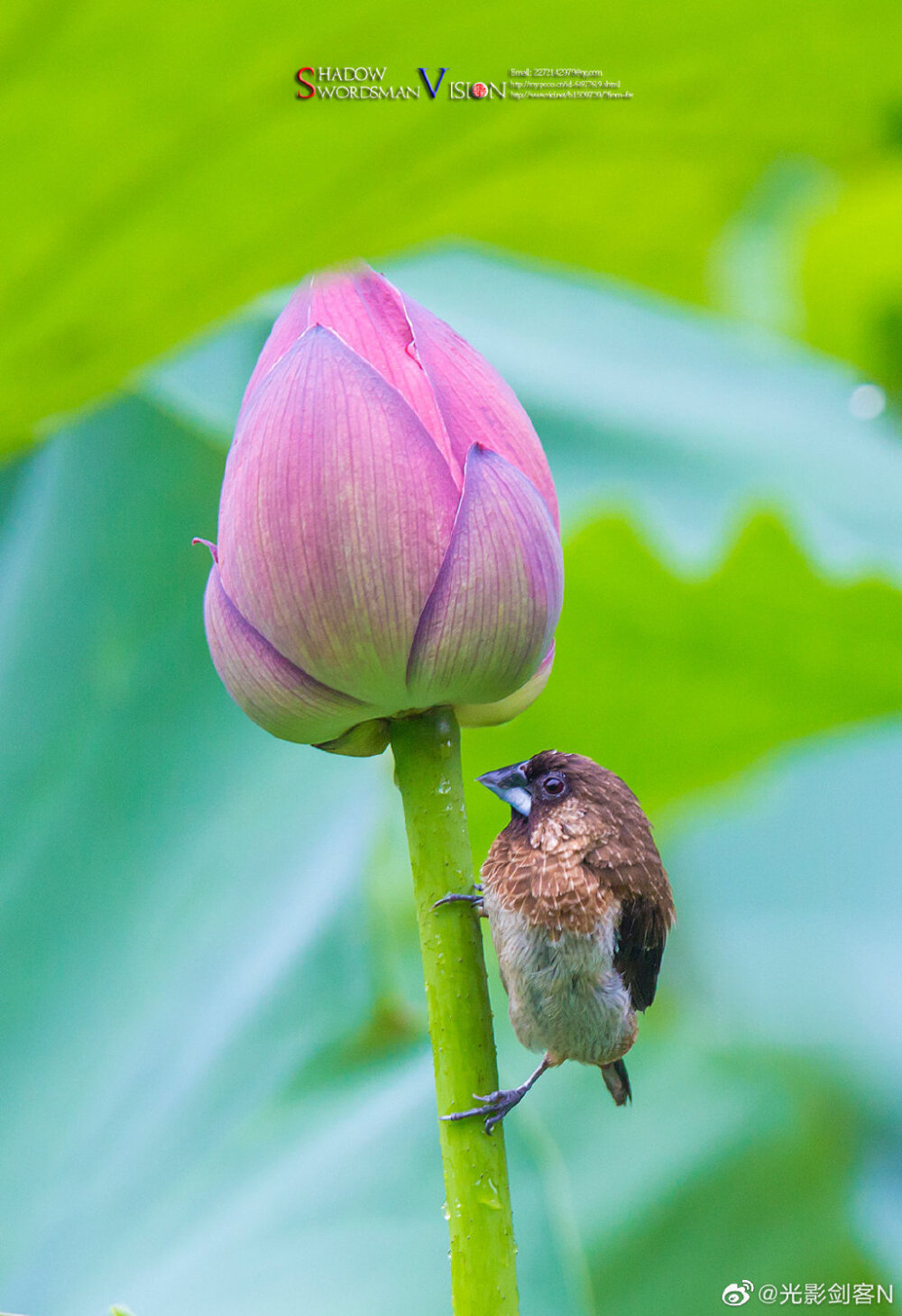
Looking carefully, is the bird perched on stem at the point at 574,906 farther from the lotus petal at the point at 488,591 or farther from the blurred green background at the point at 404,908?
the blurred green background at the point at 404,908

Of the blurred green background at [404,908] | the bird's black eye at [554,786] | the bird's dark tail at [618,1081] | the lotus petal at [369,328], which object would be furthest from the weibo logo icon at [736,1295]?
the lotus petal at [369,328]

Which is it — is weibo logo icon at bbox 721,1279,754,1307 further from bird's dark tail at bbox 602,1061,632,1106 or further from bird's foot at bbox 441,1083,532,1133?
bird's foot at bbox 441,1083,532,1133

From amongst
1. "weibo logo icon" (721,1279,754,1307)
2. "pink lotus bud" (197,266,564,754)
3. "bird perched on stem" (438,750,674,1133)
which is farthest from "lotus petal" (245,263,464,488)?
"weibo logo icon" (721,1279,754,1307)

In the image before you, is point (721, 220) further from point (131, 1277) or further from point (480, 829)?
point (131, 1277)

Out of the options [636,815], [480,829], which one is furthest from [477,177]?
[480,829]

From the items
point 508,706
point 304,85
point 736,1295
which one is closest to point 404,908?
point 736,1295

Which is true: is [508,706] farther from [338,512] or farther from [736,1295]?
[736,1295]
